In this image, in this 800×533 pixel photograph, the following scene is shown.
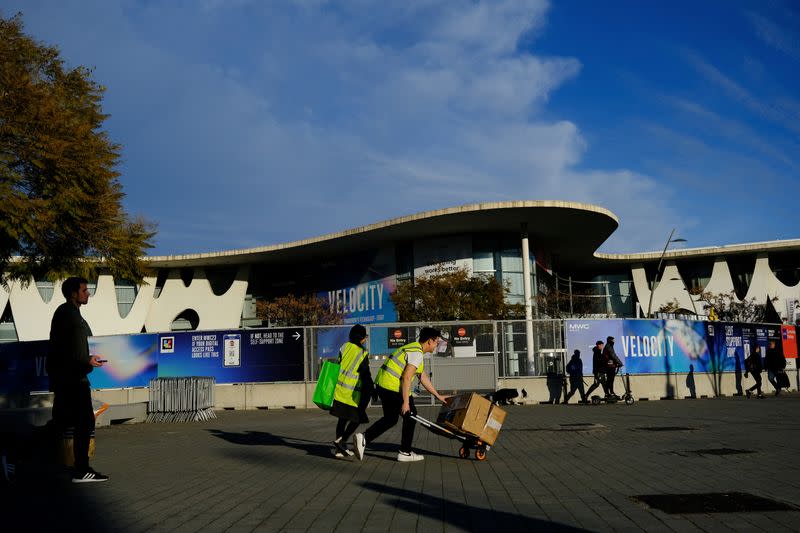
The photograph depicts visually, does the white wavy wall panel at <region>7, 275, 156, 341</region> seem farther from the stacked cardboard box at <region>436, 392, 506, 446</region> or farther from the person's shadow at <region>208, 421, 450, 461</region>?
the stacked cardboard box at <region>436, 392, 506, 446</region>

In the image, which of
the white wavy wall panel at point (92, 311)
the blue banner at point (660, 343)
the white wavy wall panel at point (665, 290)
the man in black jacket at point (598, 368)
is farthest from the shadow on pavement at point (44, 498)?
the white wavy wall panel at point (665, 290)

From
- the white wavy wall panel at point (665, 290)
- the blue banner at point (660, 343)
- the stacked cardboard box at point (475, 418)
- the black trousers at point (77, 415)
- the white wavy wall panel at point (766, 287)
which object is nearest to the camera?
the black trousers at point (77, 415)

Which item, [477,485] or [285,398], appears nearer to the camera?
[477,485]

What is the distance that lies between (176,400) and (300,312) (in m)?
41.3

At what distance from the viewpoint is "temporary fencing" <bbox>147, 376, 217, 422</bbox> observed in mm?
19125

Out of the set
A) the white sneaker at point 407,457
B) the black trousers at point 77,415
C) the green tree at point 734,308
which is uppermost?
the green tree at point 734,308

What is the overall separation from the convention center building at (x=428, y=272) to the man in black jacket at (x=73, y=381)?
125 ft

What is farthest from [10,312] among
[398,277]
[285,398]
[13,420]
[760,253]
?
[760,253]

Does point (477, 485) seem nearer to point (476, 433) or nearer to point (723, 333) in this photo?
point (476, 433)

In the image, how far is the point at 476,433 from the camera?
9500 millimetres

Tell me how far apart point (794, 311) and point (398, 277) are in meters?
27.1

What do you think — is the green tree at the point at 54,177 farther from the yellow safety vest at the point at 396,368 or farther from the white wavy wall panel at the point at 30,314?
the white wavy wall panel at the point at 30,314

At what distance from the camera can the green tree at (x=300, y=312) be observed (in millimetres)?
59219

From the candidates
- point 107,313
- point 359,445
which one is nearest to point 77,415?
point 359,445
